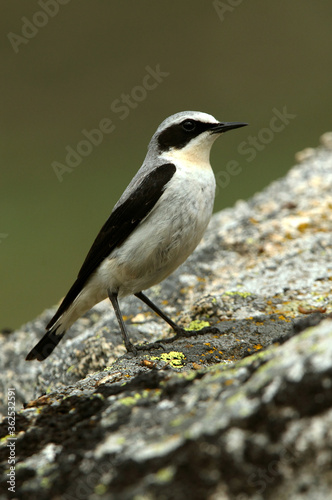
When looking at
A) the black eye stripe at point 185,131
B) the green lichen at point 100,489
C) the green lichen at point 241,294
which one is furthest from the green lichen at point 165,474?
the black eye stripe at point 185,131

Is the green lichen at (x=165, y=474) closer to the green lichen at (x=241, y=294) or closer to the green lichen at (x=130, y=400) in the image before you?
the green lichen at (x=130, y=400)

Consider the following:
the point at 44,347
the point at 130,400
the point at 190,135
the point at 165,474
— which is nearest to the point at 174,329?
the point at 44,347

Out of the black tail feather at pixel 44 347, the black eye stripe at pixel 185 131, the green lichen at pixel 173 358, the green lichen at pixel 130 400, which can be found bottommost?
the black tail feather at pixel 44 347

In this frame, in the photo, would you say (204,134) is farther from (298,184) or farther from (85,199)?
(85,199)

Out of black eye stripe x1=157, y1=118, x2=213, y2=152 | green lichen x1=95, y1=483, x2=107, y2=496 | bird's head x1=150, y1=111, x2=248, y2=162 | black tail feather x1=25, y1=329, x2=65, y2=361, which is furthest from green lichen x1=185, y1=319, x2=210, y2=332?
green lichen x1=95, y1=483, x2=107, y2=496

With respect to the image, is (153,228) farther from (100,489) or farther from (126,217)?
(100,489)

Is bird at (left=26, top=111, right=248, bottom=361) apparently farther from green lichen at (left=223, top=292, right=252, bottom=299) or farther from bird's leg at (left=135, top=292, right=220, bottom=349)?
green lichen at (left=223, top=292, right=252, bottom=299)

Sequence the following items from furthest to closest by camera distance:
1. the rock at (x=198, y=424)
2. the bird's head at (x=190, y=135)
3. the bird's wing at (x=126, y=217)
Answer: the bird's head at (x=190, y=135)
the bird's wing at (x=126, y=217)
the rock at (x=198, y=424)

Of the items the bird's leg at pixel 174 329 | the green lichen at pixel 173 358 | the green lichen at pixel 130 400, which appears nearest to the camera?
the green lichen at pixel 130 400
